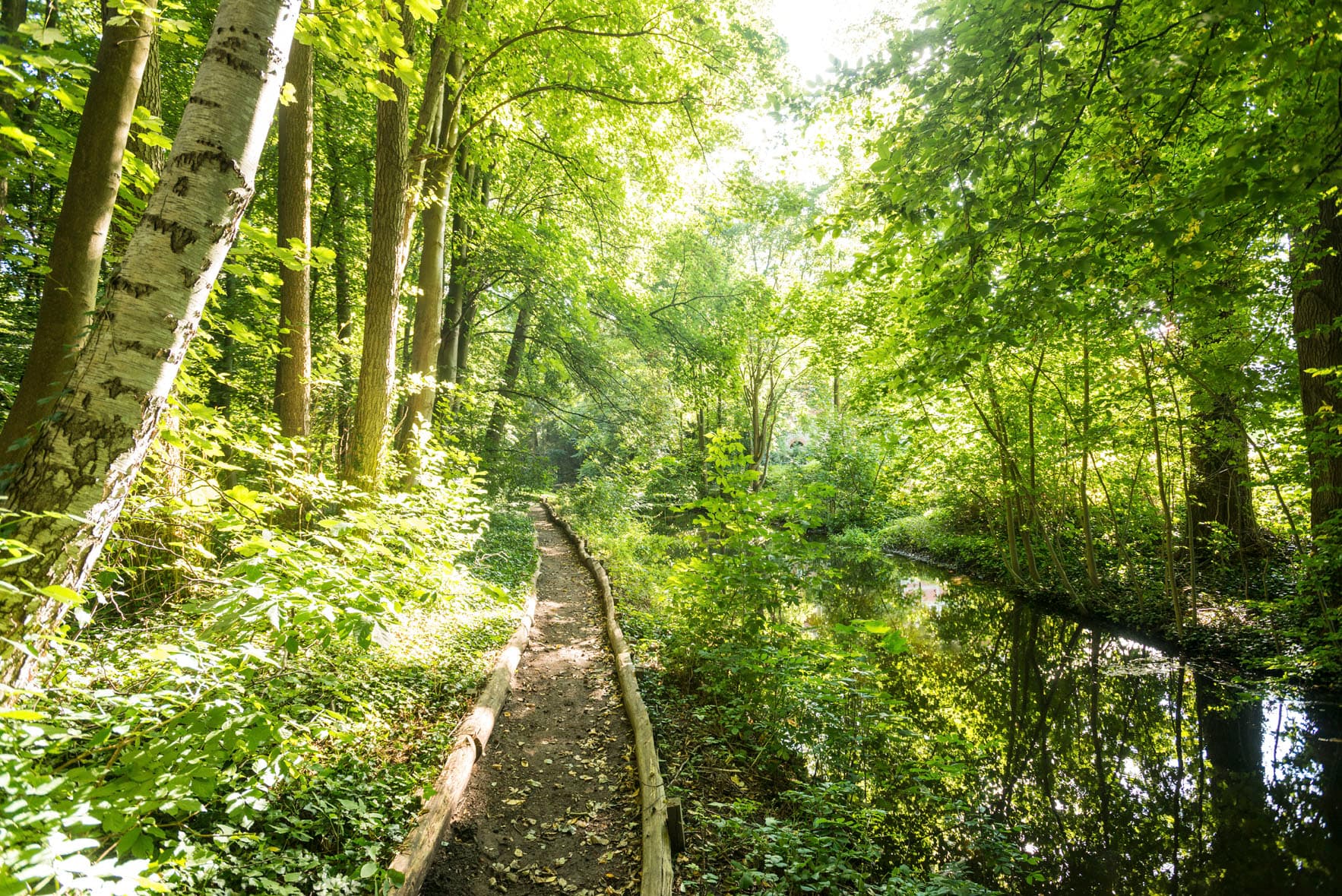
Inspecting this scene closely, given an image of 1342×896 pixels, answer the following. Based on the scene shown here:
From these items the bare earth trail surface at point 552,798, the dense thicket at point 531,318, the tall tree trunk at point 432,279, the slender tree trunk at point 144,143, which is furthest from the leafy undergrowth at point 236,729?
the tall tree trunk at point 432,279

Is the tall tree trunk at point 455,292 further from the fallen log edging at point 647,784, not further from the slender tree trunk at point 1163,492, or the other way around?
the slender tree trunk at point 1163,492

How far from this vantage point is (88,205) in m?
3.09

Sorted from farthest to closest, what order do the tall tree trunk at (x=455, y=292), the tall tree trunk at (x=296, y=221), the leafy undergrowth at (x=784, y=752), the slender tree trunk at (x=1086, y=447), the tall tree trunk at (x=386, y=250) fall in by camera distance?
the tall tree trunk at (x=455, y=292), the slender tree trunk at (x=1086, y=447), the tall tree trunk at (x=386, y=250), the tall tree trunk at (x=296, y=221), the leafy undergrowth at (x=784, y=752)

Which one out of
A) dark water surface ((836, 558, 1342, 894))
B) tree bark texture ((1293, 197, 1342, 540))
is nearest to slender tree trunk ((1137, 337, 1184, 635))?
dark water surface ((836, 558, 1342, 894))

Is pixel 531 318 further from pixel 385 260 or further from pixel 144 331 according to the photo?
pixel 144 331

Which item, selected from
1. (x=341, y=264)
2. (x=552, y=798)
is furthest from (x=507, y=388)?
(x=552, y=798)

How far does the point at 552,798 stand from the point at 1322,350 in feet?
32.3

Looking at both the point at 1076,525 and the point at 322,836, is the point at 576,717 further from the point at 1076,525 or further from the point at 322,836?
the point at 1076,525

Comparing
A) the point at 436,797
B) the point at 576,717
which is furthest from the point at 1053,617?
the point at 436,797

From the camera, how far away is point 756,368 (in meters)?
21.2

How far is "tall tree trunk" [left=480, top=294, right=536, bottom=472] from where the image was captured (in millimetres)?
13023

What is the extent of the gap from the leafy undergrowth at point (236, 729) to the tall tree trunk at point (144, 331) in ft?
0.61

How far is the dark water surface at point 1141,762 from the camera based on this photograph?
4.52m

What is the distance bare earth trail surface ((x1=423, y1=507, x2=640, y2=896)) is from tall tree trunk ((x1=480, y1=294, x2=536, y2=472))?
7.67 metres
